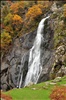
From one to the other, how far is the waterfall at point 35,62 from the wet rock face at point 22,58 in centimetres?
96

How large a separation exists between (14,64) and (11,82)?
4445mm

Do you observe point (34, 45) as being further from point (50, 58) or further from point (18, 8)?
point (18, 8)

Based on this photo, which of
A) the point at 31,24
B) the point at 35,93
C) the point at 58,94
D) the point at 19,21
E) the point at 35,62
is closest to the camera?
the point at 58,94

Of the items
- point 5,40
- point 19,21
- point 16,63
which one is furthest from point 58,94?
point 19,21

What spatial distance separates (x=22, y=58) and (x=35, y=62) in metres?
7.31

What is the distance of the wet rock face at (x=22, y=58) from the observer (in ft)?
158

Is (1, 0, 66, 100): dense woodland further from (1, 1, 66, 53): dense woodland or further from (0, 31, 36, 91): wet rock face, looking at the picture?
(0, 31, 36, 91): wet rock face

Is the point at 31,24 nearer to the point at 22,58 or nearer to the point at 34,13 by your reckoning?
the point at 34,13

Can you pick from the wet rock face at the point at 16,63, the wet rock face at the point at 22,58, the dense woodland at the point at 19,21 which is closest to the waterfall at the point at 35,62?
the wet rock face at the point at 22,58

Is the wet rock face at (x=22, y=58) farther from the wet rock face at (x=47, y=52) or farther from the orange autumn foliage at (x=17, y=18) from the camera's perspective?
the orange autumn foliage at (x=17, y=18)

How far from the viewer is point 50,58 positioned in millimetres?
46188

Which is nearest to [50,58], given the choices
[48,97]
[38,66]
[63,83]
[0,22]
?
[38,66]

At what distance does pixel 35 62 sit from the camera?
4853cm

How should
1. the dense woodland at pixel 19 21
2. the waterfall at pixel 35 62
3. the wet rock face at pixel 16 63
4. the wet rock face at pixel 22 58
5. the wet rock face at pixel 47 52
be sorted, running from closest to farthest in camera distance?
the wet rock face at pixel 47 52
the waterfall at pixel 35 62
the wet rock face at pixel 22 58
the wet rock face at pixel 16 63
the dense woodland at pixel 19 21
